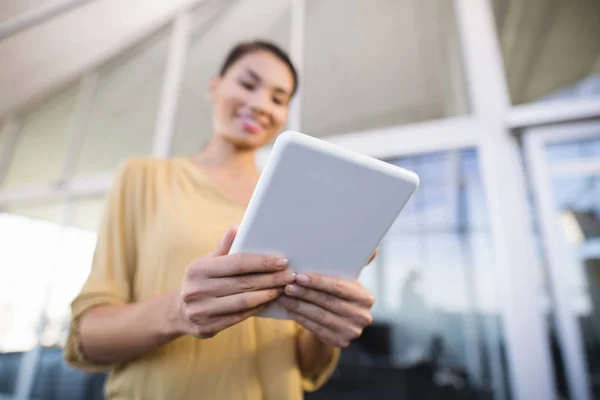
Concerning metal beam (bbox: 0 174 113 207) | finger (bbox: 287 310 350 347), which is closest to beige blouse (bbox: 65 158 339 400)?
finger (bbox: 287 310 350 347)

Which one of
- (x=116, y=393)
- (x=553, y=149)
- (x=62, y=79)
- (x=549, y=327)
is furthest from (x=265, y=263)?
(x=62, y=79)

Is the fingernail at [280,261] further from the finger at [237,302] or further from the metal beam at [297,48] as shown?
the metal beam at [297,48]

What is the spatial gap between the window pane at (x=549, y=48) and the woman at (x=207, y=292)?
117cm

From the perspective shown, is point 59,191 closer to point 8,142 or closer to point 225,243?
point 8,142

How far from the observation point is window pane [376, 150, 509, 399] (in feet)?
9.74

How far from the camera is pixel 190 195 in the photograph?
0.52 m

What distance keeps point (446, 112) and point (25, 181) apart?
2571mm

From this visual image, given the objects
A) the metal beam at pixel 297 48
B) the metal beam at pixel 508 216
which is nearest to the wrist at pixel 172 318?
the metal beam at pixel 508 216

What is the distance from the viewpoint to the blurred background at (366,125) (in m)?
1.07

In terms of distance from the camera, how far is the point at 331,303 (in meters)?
0.38

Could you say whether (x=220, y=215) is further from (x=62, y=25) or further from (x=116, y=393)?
(x=62, y=25)

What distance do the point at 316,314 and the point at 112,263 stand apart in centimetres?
29

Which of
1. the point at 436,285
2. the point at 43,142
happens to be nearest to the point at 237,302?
the point at 43,142

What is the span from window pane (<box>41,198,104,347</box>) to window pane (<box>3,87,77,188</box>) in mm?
451
